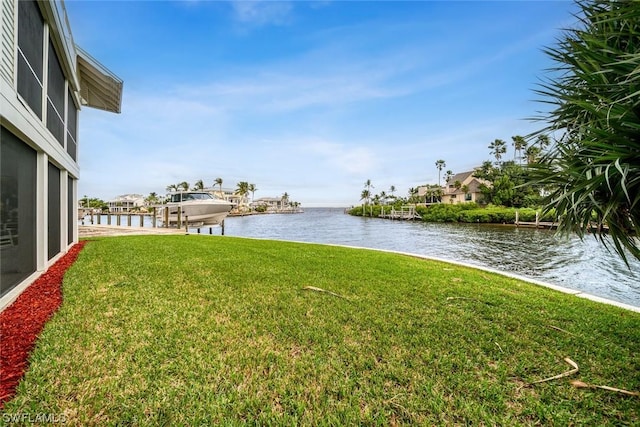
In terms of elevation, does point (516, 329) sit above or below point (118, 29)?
below

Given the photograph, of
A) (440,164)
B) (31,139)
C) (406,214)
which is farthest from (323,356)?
Answer: (440,164)

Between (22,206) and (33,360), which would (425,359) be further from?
(22,206)

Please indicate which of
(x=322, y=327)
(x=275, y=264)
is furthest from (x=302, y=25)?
(x=322, y=327)

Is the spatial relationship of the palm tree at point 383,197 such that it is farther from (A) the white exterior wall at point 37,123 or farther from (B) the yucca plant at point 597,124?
(B) the yucca plant at point 597,124

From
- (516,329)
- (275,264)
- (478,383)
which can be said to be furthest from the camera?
(275,264)

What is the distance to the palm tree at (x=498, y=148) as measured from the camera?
63.2m

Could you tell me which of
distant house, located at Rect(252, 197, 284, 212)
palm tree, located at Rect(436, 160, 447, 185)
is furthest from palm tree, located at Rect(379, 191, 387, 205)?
distant house, located at Rect(252, 197, 284, 212)

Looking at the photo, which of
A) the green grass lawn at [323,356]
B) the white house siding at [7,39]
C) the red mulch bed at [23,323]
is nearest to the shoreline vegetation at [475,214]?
the green grass lawn at [323,356]

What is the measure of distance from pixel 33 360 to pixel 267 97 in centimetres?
2504

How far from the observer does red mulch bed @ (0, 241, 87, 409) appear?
7.14 ft

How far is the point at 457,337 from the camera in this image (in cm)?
304

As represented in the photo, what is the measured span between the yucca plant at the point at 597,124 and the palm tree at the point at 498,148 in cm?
7053

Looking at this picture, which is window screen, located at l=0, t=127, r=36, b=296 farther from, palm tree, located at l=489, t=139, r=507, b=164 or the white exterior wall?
palm tree, located at l=489, t=139, r=507, b=164

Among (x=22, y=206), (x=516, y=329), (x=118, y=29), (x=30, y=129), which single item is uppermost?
(x=118, y=29)
